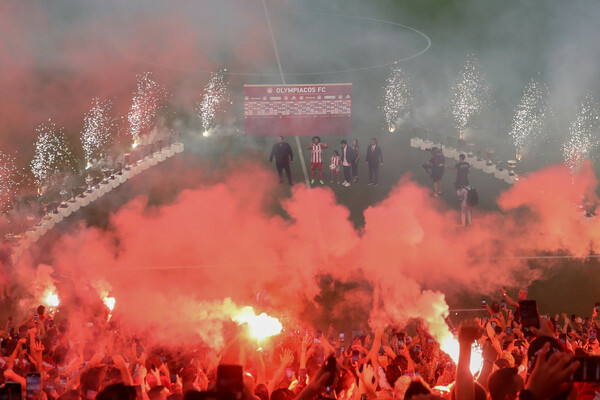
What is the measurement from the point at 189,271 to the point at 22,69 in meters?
7.82

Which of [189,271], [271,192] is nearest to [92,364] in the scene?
[189,271]

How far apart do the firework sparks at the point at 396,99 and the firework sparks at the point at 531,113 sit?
3.08m

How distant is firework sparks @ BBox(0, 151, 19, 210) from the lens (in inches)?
691

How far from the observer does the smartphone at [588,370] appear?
11.2 ft

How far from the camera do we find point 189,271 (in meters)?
14.0

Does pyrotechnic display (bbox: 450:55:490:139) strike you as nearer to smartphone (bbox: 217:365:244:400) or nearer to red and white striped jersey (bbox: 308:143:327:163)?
red and white striped jersey (bbox: 308:143:327:163)

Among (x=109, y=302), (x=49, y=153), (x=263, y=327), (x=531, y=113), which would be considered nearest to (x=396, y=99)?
(x=531, y=113)

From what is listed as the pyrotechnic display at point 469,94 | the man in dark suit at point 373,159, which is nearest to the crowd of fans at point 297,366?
the man in dark suit at point 373,159

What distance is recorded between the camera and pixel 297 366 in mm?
7949

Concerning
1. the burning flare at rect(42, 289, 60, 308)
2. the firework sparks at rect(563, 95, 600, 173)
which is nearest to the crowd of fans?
the burning flare at rect(42, 289, 60, 308)

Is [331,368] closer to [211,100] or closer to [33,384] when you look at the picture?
[33,384]

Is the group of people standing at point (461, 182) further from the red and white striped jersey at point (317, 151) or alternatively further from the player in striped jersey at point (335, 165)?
the red and white striped jersey at point (317, 151)

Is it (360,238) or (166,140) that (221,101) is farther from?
(360,238)

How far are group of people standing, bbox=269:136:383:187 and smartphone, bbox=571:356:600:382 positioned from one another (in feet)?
44.3
